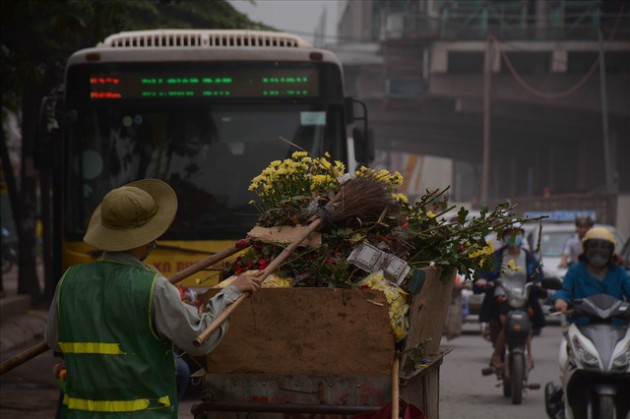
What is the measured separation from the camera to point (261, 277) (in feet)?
16.1

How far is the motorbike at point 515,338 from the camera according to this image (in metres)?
11.8

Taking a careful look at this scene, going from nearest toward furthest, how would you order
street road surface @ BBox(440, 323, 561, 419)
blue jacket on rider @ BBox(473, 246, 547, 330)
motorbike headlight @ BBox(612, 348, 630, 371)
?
motorbike headlight @ BBox(612, 348, 630, 371) → street road surface @ BBox(440, 323, 561, 419) → blue jacket on rider @ BBox(473, 246, 547, 330)

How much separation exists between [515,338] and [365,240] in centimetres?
640

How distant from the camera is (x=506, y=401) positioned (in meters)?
12.1

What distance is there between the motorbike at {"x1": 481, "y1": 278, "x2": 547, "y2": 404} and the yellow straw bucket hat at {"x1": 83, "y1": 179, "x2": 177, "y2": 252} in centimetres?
747

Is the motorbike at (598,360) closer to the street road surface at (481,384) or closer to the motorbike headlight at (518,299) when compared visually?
the street road surface at (481,384)

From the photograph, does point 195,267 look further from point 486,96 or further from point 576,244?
point 486,96

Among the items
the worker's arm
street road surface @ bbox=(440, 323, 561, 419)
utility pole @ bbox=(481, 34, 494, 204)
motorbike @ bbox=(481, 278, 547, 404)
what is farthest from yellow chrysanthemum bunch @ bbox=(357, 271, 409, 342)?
utility pole @ bbox=(481, 34, 494, 204)

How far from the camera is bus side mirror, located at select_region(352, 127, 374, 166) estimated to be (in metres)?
12.3

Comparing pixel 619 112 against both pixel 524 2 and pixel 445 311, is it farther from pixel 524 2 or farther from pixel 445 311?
pixel 445 311

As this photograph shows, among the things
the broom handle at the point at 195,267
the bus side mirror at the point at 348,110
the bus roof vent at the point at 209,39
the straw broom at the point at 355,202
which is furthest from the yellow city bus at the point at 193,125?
the broom handle at the point at 195,267

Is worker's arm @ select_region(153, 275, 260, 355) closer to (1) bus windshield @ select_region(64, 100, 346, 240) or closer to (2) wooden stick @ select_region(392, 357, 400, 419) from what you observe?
(2) wooden stick @ select_region(392, 357, 400, 419)

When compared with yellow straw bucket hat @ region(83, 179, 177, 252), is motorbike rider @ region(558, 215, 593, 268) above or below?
below

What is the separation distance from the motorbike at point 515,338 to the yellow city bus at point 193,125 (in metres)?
2.29
